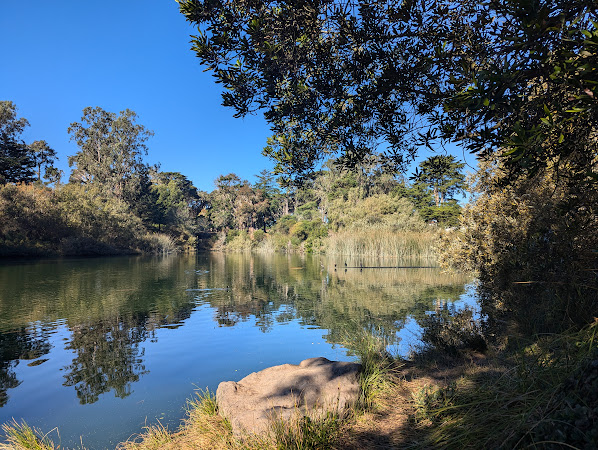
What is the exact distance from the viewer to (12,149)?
42.8 m

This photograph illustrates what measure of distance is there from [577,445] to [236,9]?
598cm

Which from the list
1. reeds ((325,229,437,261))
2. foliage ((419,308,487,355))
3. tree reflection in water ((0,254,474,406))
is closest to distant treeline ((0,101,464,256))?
reeds ((325,229,437,261))

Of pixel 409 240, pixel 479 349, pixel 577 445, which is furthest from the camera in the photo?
pixel 409 240

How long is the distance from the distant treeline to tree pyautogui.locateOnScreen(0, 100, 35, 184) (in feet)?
0.35

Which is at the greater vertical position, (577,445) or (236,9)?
(236,9)

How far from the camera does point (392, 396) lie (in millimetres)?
4363

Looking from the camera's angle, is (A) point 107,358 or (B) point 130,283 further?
(B) point 130,283

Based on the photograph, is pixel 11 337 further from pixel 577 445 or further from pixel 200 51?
pixel 577 445

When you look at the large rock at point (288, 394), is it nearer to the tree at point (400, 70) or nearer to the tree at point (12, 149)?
the tree at point (400, 70)

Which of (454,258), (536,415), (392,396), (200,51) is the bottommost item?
(392,396)

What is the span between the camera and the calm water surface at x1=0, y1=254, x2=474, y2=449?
5.49m

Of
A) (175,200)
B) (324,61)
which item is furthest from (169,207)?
(324,61)

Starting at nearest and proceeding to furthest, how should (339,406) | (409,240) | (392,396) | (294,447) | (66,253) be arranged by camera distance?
1. (294,447)
2. (339,406)
3. (392,396)
4. (409,240)
5. (66,253)

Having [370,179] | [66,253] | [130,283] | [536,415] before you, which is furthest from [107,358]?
[370,179]
